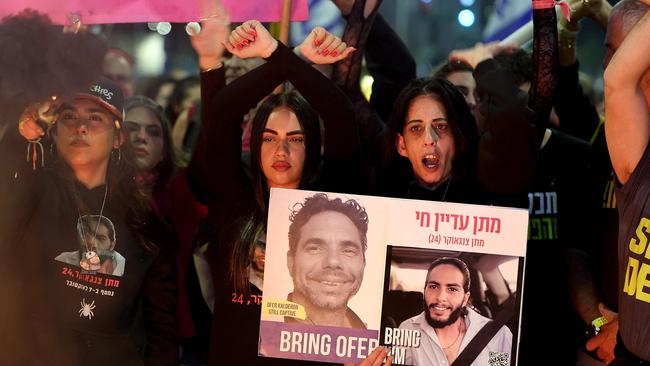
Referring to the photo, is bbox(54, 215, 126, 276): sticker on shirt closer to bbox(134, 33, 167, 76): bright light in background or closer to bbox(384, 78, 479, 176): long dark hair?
bbox(134, 33, 167, 76): bright light in background

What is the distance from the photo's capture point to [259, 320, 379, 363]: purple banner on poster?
3.38 meters

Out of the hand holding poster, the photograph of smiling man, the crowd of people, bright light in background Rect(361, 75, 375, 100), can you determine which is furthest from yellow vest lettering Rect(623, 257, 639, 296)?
bright light in background Rect(361, 75, 375, 100)

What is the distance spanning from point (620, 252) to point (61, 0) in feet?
7.22

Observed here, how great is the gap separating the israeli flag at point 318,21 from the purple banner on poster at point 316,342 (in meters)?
1.09

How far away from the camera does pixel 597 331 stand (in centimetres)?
359

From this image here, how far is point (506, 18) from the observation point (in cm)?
372

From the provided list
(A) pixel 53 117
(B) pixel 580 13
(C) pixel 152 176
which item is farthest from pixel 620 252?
(A) pixel 53 117

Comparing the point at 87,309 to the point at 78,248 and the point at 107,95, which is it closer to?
the point at 78,248

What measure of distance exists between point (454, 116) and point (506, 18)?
0.52 m

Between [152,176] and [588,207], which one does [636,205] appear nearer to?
[588,207]

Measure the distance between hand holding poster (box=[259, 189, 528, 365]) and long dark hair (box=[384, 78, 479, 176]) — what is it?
0.69ft

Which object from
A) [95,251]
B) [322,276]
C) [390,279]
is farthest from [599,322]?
[95,251]

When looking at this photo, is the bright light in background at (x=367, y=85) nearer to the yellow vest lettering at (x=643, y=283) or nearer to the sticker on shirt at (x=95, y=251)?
the sticker on shirt at (x=95, y=251)

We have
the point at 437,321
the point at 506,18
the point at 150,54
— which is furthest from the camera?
the point at 150,54
